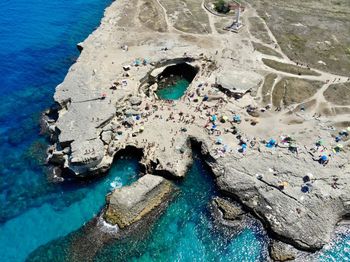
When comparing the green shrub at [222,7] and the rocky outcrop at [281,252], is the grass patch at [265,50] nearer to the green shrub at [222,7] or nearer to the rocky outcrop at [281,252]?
the green shrub at [222,7]

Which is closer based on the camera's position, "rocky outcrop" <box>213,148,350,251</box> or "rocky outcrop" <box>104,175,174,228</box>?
"rocky outcrop" <box>213,148,350,251</box>

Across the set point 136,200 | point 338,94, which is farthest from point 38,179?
point 338,94

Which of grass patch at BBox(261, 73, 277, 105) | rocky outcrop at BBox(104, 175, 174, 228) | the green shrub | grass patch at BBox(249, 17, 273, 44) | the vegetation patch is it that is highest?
the green shrub

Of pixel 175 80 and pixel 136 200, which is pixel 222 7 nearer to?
pixel 175 80

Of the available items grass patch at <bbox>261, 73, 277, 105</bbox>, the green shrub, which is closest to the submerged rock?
grass patch at <bbox>261, 73, 277, 105</bbox>

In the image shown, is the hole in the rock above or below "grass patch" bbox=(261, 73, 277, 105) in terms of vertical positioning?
below

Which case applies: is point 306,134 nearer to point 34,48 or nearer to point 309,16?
point 309,16

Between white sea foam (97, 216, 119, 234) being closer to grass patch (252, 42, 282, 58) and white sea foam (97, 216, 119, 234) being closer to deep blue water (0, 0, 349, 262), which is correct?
deep blue water (0, 0, 349, 262)
